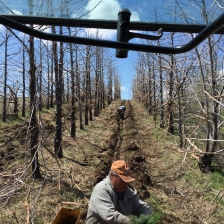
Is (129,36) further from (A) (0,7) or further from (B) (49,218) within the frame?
(B) (49,218)

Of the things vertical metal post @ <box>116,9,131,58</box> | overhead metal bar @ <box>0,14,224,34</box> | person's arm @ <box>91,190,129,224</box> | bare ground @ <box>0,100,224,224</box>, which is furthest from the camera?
bare ground @ <box>0,100,224,224</box>

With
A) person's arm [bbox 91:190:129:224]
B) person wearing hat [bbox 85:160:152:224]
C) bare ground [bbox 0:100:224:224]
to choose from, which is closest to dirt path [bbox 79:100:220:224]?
bare ground [bbox 0:100:224:224]

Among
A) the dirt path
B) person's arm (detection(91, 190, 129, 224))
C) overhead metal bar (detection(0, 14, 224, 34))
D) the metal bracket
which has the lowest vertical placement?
the dirt path

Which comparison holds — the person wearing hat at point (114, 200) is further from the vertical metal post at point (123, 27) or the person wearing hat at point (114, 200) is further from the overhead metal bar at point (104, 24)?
the vertical metal post at point (123, 27)

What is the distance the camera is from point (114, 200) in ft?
9.91

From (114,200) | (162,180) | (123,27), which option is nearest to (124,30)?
(123,27)

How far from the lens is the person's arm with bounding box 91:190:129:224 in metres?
2.72

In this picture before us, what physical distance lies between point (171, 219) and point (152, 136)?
787cm

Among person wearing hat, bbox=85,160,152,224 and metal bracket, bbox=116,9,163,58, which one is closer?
metal bracket, bbox=116,9,163,58

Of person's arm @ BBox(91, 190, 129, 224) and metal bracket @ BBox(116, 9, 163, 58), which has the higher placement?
metal bracket @ BBox(116, 9, 163, 58)

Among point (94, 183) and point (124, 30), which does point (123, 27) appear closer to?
point (124, 30)

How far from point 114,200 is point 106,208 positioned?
22 cm

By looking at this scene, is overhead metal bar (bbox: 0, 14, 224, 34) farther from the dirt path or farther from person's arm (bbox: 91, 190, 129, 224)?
the dirt path

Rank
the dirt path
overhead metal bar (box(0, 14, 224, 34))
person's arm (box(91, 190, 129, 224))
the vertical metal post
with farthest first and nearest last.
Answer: the dirt path < person's arm (box(91, 190, 129, 224)) < overhead metal bar (box(0, 14, 224, 34)) < the vertical metal post
